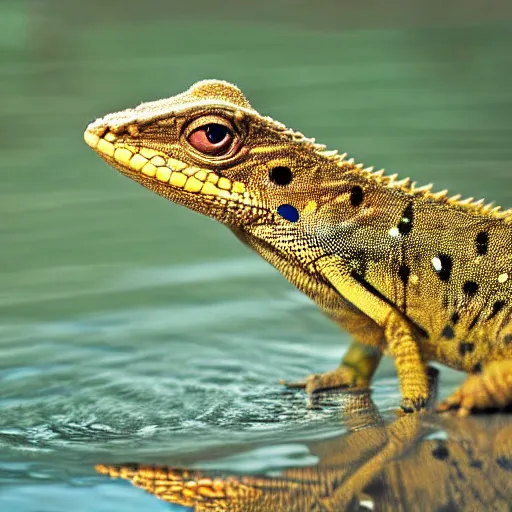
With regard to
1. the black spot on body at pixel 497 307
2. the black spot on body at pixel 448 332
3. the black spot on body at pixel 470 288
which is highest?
the black spot on body at pixel 470 288

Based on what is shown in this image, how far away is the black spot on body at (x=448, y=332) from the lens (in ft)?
15.6

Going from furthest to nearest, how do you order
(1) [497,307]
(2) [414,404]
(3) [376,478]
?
(1) [497,307], (2) [414,404], (3) [376,478]

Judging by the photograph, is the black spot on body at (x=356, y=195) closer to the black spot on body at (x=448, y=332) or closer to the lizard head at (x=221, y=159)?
the lizard head at (x=221, y=159)

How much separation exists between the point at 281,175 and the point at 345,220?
0.31 meters

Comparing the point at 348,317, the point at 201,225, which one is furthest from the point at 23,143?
the point at 348,317

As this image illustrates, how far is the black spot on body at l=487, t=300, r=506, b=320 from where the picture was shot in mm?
4727

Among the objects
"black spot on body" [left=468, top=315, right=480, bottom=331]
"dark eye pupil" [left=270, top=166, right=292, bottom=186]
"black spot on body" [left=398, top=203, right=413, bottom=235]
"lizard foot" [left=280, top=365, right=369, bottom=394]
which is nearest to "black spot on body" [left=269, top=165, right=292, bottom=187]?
"dark eye pupil" [left=270, top=166, right=292, bottom=186]

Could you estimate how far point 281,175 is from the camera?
4.76 m

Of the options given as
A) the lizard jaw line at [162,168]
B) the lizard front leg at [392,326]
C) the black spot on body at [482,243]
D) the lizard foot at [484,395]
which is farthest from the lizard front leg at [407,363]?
the lizard jaw line at [162,168]

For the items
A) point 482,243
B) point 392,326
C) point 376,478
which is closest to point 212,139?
point 392,326

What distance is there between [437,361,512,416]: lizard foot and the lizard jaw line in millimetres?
1133

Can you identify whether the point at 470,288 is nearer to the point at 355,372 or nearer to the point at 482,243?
the point at 482,243

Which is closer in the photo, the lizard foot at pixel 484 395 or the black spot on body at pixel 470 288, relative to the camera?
the lizard foot at pixel 484 395

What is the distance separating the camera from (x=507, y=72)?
36.1 ft
